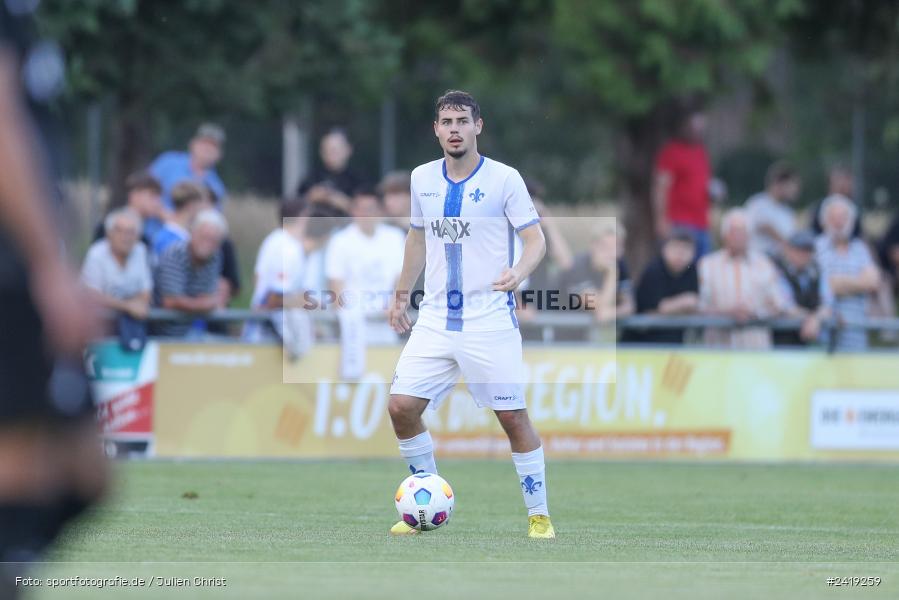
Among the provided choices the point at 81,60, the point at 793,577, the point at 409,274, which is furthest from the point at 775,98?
the point at 793,577

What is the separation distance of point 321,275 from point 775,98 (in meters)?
11.9

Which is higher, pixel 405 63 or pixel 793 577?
pixel 405 63

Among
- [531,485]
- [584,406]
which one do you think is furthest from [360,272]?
[531,485]

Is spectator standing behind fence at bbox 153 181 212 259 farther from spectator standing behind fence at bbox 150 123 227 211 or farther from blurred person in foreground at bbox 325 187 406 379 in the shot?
blurred person in foreground at bbox 325 187 406 379

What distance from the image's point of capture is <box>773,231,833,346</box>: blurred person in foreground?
17188 millimetres

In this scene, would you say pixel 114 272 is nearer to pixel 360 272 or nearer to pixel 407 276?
pixel 360 272

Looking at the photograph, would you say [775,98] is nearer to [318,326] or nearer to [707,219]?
[707,219]

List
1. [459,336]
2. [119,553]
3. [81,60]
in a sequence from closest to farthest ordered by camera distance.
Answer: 1. [119,553]
2. [459,336]
3. [81,60]

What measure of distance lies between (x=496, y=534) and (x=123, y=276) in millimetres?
6643

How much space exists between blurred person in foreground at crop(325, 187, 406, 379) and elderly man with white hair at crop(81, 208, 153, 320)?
1745mm

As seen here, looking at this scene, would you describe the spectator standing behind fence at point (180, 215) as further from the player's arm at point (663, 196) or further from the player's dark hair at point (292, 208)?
the player's arm at point (663, 196)

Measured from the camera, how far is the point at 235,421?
1569 cm

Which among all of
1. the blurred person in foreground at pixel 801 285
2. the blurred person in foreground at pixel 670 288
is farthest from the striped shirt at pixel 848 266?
the blurred person in foreground at pixel 670 288

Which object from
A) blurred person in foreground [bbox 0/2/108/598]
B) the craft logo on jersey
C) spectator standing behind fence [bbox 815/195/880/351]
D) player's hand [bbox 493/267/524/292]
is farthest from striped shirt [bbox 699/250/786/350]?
blurred person in foreground [bbox 0/2/108/598]
